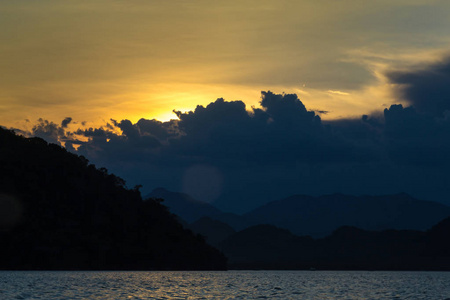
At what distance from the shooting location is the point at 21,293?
362ft

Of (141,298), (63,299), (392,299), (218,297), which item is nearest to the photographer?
(63,299)

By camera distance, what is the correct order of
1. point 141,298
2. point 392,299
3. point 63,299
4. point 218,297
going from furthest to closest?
point 392,299 → point 218,297 → point 141,298 → point 63,299

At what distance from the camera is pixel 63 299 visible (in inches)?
3959

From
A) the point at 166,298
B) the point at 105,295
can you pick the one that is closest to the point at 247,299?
the point at 166,298

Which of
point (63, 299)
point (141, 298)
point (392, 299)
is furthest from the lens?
point (392, 299)

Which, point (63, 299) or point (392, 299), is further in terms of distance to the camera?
point (392, 299)

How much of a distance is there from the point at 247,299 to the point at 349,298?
70.6 ft

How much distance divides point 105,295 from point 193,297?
612 inches

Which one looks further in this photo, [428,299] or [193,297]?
[428,299]

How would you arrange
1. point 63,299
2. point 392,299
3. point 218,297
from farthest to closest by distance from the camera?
1. point 392,299
2. point 218,297
3. point 63,299

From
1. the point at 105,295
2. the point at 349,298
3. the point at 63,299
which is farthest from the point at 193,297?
the point at 349,298

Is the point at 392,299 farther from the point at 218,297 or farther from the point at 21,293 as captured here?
the point at 21,293

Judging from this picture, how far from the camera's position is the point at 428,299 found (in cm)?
12400

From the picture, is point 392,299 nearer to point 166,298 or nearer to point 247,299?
point 247,299
